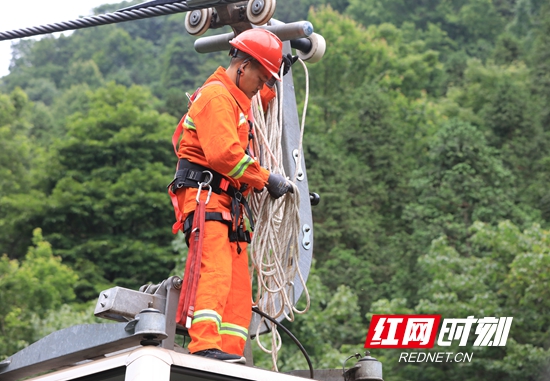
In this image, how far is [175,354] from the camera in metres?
2.70

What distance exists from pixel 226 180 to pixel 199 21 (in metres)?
1.05

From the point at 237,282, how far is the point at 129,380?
164 centimetres

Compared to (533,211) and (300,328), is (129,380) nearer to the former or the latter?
(300,328)

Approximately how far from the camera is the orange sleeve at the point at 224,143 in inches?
162

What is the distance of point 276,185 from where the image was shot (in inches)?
171

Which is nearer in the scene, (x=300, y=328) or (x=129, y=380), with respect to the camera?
(x=129, y=380)

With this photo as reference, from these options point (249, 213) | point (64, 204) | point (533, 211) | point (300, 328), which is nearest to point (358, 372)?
point (249, 213)

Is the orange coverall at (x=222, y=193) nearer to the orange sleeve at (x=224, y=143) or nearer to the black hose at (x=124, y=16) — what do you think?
the orange sleeve at (x=224, y=143)

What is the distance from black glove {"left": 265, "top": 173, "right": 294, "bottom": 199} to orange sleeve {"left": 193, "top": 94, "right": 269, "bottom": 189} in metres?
0.08

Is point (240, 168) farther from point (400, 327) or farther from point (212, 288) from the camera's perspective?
point (400, 327)

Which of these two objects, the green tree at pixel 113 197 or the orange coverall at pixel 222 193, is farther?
the green tree at pixel 113 197

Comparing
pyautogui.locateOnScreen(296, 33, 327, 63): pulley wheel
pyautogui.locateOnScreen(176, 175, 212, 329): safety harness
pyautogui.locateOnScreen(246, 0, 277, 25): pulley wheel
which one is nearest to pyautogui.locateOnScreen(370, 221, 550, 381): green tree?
pyautogui.locateOnScreen(296, 33, 327, 63): pulley wheel

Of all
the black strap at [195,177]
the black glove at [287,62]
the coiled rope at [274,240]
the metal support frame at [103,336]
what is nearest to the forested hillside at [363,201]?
the coiled rope at [274,240]

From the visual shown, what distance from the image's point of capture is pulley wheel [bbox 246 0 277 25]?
455cm
